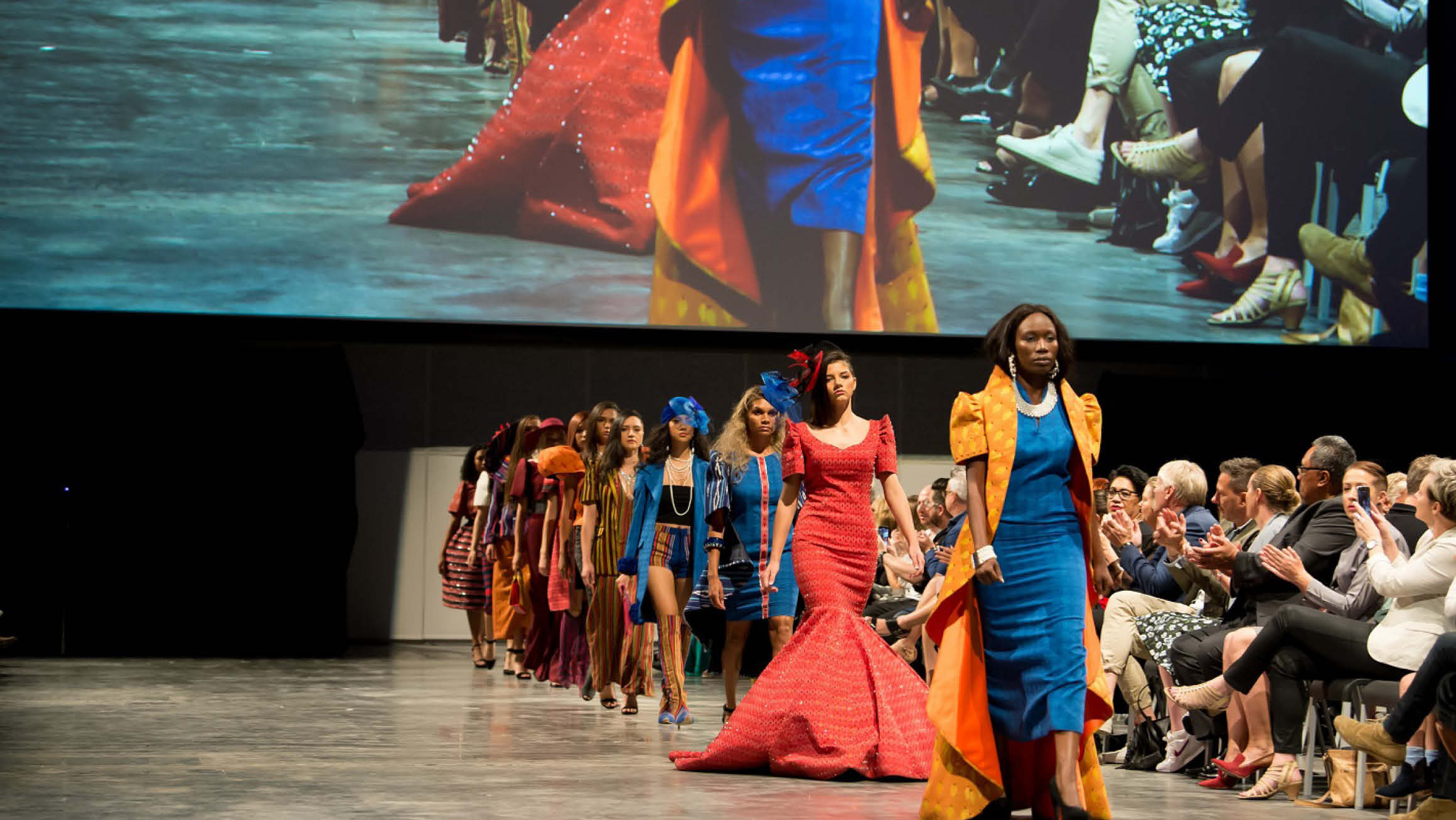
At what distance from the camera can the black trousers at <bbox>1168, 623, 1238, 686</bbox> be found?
530 centimetres

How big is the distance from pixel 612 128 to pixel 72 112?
10.1 ft

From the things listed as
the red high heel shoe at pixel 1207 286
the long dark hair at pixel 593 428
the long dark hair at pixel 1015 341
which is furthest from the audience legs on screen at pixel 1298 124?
the long dark hair at pixel 1015 341

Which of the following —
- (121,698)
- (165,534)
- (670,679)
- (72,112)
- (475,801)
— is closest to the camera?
(475,801)

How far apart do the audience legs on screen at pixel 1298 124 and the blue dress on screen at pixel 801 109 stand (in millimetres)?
1662

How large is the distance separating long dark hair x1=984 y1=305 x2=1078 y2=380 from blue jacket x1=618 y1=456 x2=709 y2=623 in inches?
109

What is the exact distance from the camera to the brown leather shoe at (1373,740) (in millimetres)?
4445

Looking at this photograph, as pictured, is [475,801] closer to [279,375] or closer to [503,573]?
[503,573]

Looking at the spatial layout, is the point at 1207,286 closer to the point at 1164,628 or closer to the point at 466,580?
the point at 466,580

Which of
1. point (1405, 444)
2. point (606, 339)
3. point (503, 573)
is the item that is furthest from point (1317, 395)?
point (503, 573)

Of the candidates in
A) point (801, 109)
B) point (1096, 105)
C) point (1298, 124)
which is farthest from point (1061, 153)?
point (801, 109)

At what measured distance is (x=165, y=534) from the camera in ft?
34.9

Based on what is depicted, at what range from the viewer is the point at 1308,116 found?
1056 centimetres

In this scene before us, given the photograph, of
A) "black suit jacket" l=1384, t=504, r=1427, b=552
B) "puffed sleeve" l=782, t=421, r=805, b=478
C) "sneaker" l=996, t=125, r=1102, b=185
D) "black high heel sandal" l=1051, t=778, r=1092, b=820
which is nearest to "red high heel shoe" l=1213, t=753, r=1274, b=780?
"black suit jacket" l=1384, t=504, r=1427, b=552

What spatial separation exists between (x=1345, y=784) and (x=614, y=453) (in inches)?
152
